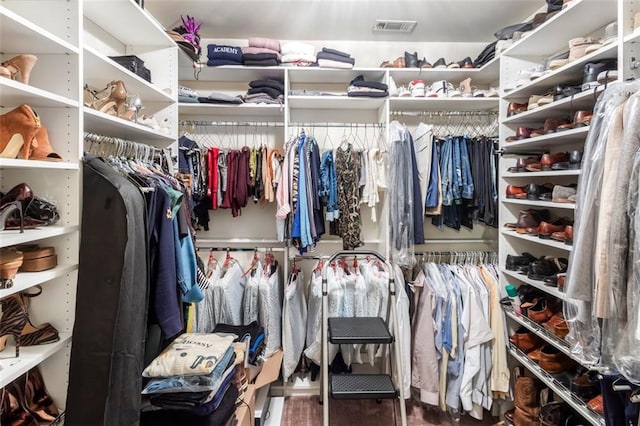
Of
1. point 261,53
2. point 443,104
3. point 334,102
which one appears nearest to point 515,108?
point 443,104

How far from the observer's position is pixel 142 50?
2.16 m

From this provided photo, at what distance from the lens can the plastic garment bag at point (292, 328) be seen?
2.40m

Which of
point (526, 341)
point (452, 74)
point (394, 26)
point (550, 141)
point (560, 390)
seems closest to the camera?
point (560, 390)

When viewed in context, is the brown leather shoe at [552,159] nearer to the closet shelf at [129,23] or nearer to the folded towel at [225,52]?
the folded towel at [225,52]

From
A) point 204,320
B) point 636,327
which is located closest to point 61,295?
point 204,320

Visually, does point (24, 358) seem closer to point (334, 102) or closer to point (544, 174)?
point (334, 102)

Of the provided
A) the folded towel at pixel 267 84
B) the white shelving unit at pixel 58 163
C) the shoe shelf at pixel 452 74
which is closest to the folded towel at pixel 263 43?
the folded towel at pixel 267 84

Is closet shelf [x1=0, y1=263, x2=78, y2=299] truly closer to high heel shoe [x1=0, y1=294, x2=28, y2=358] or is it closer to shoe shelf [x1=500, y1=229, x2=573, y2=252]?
high heel shoe [x1=0, y1=294, x2=28, y2=358]

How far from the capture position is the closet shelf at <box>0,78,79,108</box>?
1037 millimetres

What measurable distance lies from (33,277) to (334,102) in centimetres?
210

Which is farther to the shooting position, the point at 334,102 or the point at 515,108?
the point at 334,102

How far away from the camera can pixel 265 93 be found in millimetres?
2568

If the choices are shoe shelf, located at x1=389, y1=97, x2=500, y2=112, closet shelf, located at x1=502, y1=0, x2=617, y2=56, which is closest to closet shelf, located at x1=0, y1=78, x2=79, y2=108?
shoe shelf, located at x1=389, y1=97, x2=500, y2=112

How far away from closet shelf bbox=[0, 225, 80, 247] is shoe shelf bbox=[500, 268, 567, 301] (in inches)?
79.6
